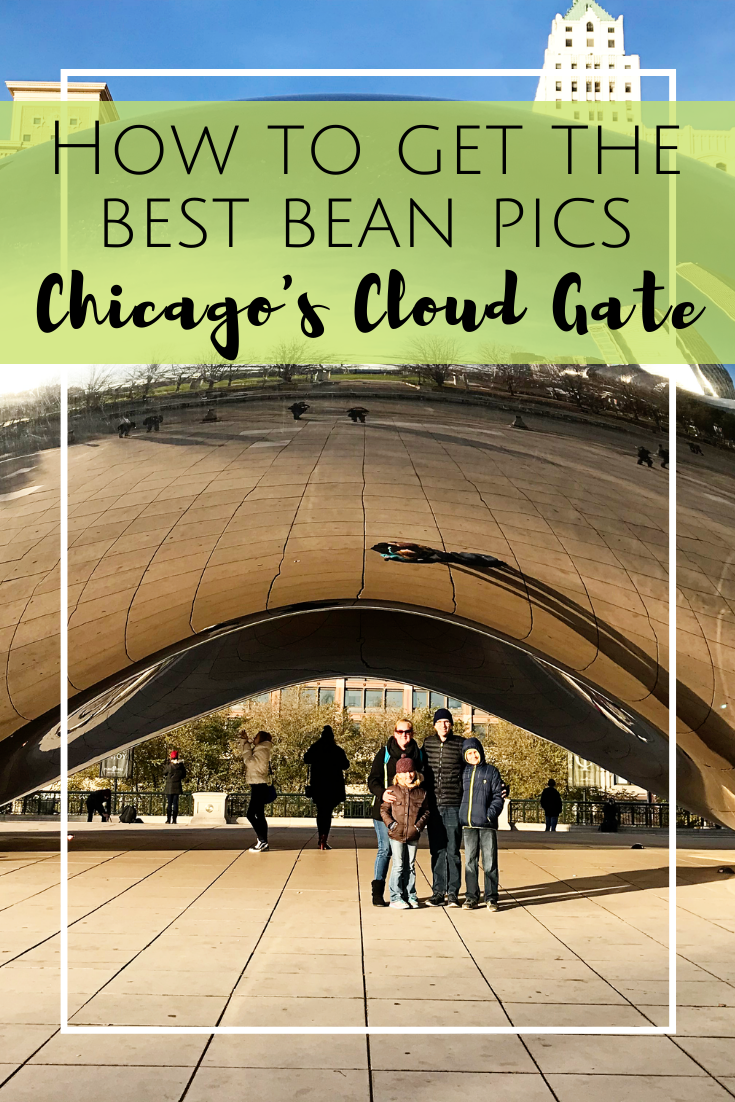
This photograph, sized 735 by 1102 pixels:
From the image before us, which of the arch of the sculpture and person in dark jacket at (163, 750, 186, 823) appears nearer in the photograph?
the arch of the sculpture

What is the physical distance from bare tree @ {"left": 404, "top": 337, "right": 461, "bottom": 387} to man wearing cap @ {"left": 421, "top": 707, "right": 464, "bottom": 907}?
114 inches

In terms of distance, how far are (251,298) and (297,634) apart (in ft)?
26.6

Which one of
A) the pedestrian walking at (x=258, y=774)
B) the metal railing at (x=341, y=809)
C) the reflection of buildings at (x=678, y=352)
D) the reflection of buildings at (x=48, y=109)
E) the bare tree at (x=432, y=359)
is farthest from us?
the metal railing at (x=341, y=809)

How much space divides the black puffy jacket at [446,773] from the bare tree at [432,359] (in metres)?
3.06

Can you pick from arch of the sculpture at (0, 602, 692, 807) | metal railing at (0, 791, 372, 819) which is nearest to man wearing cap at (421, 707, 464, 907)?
arch of the sculpture at (0, 602, 692, 807)

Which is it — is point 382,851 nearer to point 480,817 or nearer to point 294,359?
point 480,817

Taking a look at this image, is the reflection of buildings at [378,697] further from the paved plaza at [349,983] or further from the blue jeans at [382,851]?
the blue jeans at [382,851]

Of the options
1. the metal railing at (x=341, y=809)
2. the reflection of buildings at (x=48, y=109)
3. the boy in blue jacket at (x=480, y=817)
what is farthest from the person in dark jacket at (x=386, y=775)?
the metal railing at (x=341, y=809)

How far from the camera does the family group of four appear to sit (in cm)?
829

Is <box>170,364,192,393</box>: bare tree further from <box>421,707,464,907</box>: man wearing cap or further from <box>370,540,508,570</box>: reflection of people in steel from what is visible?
<box>421,707,464,907</box>: man wearing cap

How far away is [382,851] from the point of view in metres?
8.59

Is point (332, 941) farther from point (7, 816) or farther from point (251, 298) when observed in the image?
point (7, 816)

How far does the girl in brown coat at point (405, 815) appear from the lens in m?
8.23

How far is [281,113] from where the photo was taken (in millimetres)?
6348
